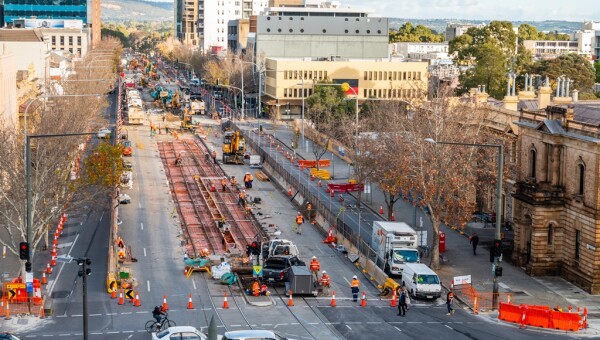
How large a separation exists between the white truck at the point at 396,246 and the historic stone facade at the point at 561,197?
6154 mm

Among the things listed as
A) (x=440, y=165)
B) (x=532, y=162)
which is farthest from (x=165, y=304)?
(x=532, y=162)

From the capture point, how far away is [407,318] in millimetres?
46906

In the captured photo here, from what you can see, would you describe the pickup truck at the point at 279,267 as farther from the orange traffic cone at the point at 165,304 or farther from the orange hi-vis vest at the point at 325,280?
the orange traffic cone at the point at 165,304

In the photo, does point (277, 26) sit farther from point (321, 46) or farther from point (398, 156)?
point (398, 156)

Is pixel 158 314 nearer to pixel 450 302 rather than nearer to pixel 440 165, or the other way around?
pixel 450 302

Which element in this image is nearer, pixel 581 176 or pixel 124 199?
pixel 581 176

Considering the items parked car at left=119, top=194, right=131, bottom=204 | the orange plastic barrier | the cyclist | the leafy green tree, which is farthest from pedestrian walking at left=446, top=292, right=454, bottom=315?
the leafy green tree

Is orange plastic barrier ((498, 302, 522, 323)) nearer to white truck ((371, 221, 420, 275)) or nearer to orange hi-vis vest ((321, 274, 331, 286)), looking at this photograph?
white truck ((371, 221, 420, 275))

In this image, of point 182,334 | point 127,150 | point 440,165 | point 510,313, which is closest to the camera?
point 182,334

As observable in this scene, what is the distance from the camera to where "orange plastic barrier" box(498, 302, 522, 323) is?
4687 centimetres

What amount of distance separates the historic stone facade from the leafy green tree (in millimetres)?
82195

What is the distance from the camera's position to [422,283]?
50.5 m

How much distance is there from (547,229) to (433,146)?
7.48m

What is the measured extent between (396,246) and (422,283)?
19.2 ft
